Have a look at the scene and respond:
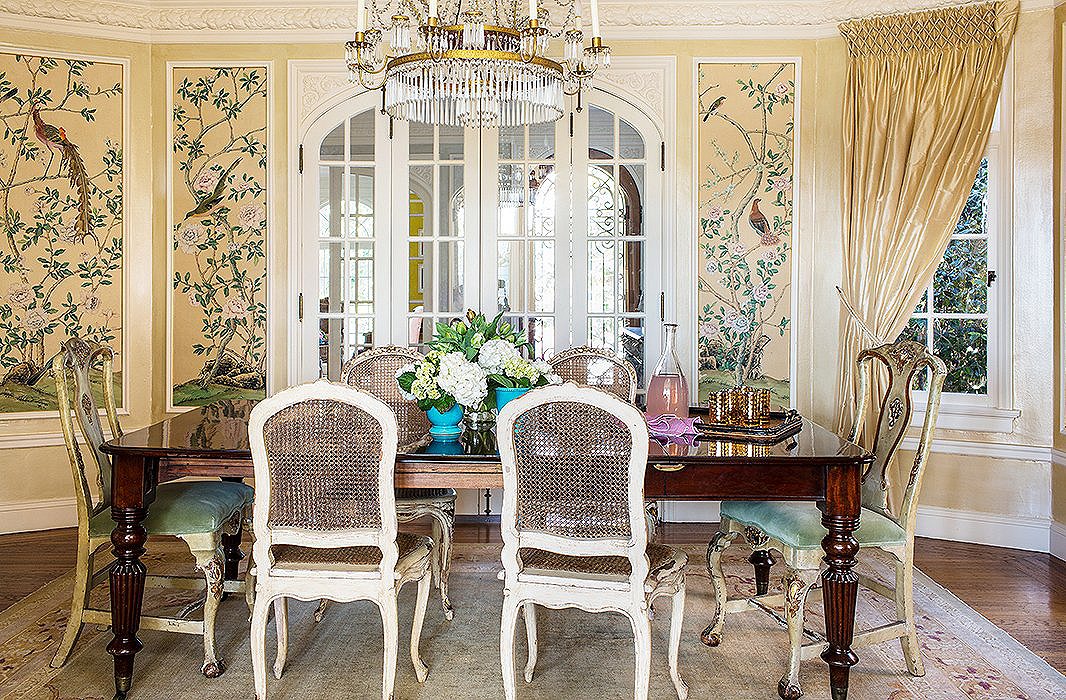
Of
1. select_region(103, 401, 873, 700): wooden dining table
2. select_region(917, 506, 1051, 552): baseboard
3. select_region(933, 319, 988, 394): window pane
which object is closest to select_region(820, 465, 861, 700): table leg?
select_region(103, 401, 873, 700): wooden dining table

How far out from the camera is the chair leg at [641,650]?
253 cm

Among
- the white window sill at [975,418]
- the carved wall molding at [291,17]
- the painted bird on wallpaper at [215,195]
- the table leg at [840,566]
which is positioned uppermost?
the carved wall molding at [291,17]

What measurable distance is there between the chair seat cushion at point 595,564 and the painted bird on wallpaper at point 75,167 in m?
3.45

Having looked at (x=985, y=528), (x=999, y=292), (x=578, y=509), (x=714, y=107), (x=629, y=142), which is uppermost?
(x=714, y=107)

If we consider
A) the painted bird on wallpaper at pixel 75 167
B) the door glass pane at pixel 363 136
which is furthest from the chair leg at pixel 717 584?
the painted bird on wallpaper at pixel 75 167

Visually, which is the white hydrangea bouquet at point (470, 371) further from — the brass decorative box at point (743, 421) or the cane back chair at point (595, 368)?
the cane back chair at point (595, 368)

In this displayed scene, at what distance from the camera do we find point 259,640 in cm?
262

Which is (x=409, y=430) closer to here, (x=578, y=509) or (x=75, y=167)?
(x=578, y=509)

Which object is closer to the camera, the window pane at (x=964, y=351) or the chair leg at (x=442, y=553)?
the chair leg at (x=442, y=553)

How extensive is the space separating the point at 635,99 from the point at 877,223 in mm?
1433

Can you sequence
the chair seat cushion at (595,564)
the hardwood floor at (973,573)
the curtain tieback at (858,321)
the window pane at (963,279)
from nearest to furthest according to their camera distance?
the chair seat cushion at (595,564) → the hardwood floor at (973,573) → the curtain tieback at (858,321) → the window pane at (963,279)

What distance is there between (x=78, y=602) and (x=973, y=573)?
3.59 meters

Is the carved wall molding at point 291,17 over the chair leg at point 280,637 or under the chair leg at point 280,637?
over

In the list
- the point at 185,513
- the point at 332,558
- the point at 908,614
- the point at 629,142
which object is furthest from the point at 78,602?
the point at 629,142
